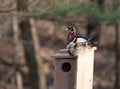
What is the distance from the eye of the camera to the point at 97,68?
739 inches

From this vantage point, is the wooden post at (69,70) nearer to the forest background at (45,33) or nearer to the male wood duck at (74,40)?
the male wood duck at (74,40)

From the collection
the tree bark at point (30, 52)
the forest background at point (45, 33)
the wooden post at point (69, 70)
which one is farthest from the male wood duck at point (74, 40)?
the tree bark at point (30, 52)

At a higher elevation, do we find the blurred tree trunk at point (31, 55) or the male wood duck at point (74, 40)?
the male wood duck at point (74, 40)

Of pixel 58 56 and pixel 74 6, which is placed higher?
pixel 74 6

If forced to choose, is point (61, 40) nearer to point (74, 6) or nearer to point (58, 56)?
point (74, 6)

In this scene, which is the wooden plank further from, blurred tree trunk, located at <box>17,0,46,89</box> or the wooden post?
blurred tree trunk, located at <box>17,0,46,89</box>

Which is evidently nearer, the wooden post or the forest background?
the wooden post

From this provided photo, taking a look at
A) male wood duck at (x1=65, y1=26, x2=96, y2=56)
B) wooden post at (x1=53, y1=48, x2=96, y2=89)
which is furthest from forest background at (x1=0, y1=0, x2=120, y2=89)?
male wood duck at (x1=65, y1=26, x2=96, y2=56)

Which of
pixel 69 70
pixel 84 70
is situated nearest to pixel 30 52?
pixel 84 70

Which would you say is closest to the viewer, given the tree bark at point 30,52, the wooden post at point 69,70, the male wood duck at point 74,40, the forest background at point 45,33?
the male wood duck at point 74,40

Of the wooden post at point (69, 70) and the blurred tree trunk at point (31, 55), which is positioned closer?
the wooden post at point (69, 70)

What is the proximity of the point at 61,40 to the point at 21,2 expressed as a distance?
12382mm

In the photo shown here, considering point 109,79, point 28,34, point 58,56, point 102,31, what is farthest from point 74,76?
point 102,31

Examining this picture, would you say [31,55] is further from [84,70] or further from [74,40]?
[74,40]
